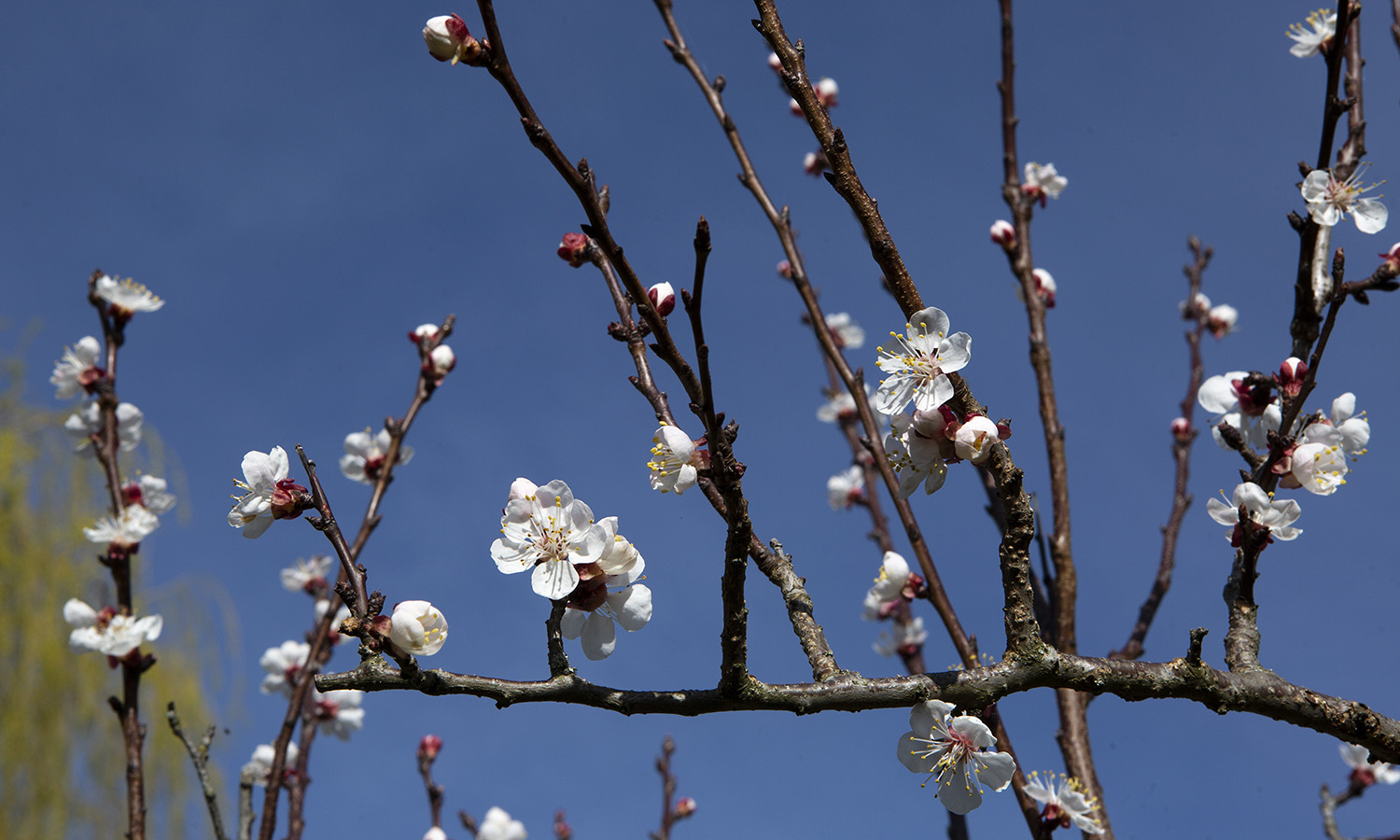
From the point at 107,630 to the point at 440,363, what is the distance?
1.34 m

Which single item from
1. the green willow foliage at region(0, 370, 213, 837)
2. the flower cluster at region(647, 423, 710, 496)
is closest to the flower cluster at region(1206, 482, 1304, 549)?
the flower cluster at region(647, 423, 710, 496)

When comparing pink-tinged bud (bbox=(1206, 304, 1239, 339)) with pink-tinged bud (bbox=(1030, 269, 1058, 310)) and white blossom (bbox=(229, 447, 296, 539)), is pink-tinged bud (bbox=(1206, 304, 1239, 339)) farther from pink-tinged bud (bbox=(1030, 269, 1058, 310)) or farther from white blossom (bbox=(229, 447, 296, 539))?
white blossom (bbox=(229, 447, 296, 539))

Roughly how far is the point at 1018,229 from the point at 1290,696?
7.12 ft

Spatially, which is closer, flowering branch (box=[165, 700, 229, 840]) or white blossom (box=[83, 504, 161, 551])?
flowering branch (box=[165, 700, 229, 840])

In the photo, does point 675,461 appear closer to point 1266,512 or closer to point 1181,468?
point 1266,512

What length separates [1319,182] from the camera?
2133 millimetres

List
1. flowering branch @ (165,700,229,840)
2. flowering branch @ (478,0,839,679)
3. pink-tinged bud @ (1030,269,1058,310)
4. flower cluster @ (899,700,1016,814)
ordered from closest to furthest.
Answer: flowering branch @ (478,0,839,679), flower cluster @ (899,700,1016,814), flowering branch @ (165,700,229,840), pink-tinged bud @ (1030,269,1058,310)

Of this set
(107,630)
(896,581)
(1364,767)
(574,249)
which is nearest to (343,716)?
(107,630)

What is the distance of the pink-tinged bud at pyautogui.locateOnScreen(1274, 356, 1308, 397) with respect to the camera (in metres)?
1.91

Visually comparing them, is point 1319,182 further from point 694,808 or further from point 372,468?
point 694,808

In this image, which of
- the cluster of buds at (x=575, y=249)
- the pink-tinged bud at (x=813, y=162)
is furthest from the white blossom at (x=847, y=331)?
the cluster of buds at (x=575, y=249)

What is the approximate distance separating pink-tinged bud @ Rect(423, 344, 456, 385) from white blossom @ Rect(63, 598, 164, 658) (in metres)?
1.17

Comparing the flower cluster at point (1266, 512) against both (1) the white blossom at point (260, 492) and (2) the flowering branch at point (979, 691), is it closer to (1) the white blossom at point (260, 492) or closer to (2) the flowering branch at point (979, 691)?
(2) the flowering branch at point (979, 691)

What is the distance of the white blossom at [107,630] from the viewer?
3.03 m
